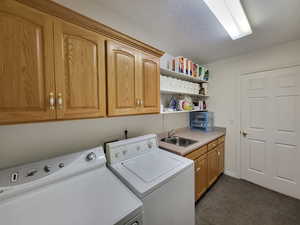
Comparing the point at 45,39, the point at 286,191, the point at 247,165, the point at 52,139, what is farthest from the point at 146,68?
the point at 286,191

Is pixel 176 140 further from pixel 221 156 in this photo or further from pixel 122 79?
pixel 122 79

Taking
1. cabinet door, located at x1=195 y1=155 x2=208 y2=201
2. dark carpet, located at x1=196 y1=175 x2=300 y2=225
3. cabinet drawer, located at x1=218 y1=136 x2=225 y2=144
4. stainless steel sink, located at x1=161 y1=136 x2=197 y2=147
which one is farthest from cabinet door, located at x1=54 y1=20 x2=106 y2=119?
cabinet drawer, located at x1=218 y1=136 x2=225 y2=144

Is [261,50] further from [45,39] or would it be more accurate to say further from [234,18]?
[45,39]

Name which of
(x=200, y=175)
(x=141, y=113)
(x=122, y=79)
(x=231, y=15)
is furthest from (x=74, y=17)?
(x=200, y=175)

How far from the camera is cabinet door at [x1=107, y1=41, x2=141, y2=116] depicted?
112cm

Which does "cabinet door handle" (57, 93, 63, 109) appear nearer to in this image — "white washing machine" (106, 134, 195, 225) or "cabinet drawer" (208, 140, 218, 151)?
"white washing machine" (106, 134, 195, 225)

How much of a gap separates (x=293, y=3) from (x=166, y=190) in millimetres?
2202

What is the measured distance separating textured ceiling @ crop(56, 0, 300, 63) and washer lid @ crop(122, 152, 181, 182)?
1611 mm

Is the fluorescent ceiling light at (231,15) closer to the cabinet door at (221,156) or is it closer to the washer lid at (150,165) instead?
the washer lid at (150,165)

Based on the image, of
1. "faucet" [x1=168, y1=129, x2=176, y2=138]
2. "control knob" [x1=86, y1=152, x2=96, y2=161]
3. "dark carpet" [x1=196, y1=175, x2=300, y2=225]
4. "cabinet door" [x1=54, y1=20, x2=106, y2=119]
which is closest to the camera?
"cabinet door" [x1=54, y1=20, x2=106, y2=119]

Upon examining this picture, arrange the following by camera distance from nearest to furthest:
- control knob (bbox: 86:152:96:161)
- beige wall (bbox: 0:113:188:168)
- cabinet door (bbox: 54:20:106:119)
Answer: cabinet door (bbox: 54:20:106:119), beige wall (bbox: 0:113:188:168), control knob (bbox: 86:152:96:161)

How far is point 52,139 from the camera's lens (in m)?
1.14

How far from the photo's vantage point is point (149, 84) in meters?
1.48

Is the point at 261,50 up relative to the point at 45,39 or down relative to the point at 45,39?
up
